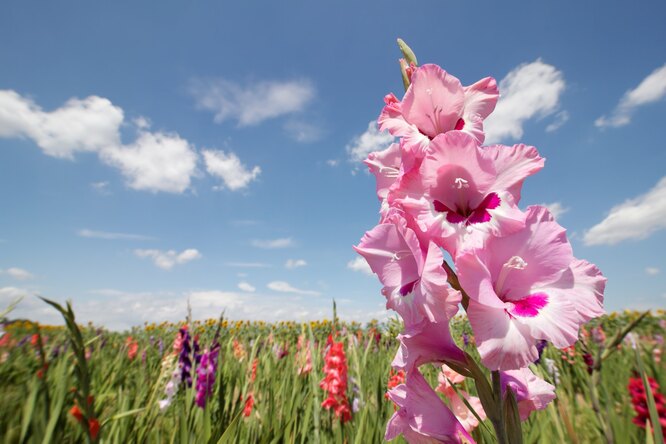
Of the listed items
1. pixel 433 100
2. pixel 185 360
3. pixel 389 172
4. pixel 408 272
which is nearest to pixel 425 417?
pixel 408 272

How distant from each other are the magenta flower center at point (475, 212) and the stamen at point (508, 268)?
13 centimetres

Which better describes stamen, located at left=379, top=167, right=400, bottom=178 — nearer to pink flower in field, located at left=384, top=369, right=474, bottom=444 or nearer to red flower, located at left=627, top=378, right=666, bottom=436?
pink flower in field, located at left=384, top=369, right=474, bottom=444

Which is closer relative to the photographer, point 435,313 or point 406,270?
point 435,313

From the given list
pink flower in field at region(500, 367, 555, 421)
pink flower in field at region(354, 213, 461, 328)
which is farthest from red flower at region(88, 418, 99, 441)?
pink flower in field at region(500, 367, 555, 421)

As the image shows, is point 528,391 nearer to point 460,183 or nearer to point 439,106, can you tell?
point 460,183

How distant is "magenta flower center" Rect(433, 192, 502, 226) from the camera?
106cm

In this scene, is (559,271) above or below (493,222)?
below

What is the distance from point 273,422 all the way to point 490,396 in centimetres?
158

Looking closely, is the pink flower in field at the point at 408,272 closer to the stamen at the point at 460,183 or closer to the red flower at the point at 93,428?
the stamen at the point at 460,183

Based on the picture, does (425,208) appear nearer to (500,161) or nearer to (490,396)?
Result: (500,161)

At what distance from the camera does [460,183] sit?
3.54ft

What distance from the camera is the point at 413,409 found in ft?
3.81

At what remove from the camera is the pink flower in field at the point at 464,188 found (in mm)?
1021

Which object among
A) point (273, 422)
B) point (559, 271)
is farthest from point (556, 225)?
point (273, 422)
